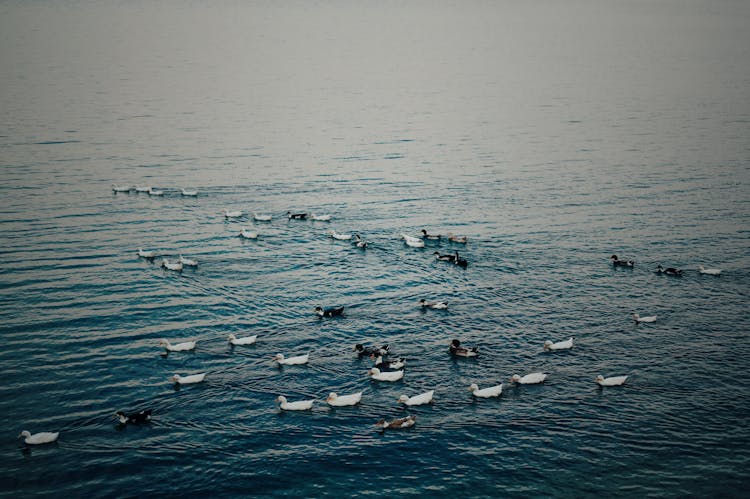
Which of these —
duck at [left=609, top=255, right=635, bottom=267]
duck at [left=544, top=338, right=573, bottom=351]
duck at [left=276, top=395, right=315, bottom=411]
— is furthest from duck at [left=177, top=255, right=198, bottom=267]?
duck at [left=609, top=255, right=635, bottom=267]

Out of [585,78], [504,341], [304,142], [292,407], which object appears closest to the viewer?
[292,407]

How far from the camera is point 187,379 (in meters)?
34.6

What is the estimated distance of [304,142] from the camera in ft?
326

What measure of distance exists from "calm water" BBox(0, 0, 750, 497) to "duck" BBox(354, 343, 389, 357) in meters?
0.77

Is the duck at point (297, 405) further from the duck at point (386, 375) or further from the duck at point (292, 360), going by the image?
the duck at point (292, 360)

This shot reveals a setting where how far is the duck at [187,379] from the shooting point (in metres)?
34.5

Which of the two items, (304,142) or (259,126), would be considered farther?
(259,126)

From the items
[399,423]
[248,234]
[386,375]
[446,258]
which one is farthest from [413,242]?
[399,423]

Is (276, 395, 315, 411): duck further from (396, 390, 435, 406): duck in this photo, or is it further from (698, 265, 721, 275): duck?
(698, 265, 721, 275): duck

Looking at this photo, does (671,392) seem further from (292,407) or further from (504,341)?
(292,407)

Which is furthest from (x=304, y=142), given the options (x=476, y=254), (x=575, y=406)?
(x=575, y=406)

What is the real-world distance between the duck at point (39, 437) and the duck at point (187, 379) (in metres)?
6.34

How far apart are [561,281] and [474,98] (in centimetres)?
10226

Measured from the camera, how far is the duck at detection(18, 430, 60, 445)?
29.3m
